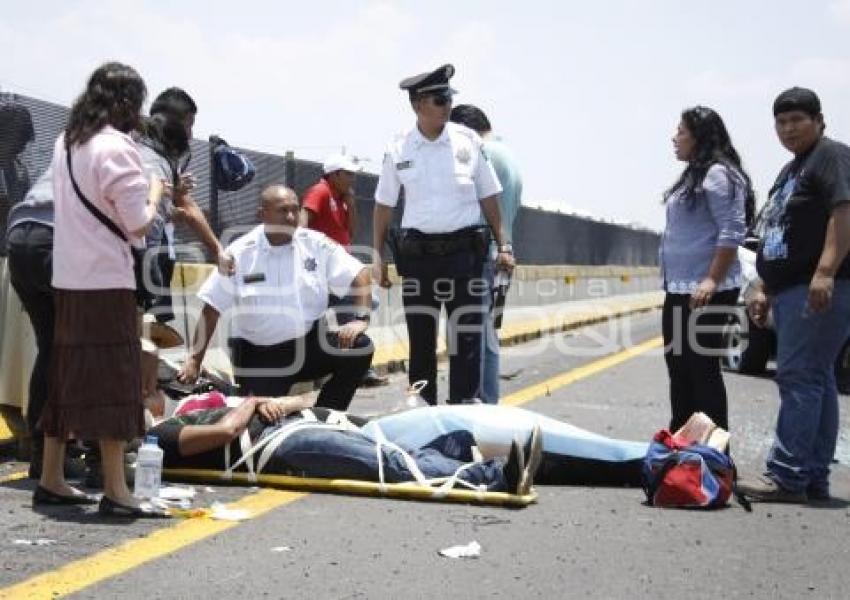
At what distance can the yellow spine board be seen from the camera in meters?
6.31

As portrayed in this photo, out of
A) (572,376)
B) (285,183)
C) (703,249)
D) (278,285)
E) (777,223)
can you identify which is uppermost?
(285,183)

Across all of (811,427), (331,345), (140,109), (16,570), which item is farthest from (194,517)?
(811,427)

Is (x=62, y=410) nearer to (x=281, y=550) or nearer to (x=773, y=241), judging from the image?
(x=281, y=550)

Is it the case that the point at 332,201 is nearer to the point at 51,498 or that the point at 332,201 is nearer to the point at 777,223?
the point at 777,223

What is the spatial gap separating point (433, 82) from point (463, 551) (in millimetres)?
3637

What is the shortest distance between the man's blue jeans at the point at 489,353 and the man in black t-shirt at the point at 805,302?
6.79 feet

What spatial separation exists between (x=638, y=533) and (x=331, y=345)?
2.57 meters

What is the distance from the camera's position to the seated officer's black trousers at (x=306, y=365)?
7.85 meters

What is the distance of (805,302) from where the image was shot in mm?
6676

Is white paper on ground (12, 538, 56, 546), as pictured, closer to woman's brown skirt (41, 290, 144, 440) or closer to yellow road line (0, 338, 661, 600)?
yellow road line (0, 338, 661, 600)

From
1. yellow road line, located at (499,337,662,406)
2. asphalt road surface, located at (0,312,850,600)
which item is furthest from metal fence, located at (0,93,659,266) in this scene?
asphalt road surface, located at (0,312,850,600)

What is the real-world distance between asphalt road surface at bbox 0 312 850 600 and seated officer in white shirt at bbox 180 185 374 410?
52.3 inches

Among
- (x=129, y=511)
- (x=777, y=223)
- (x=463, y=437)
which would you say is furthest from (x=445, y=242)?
(x=129, y=511)

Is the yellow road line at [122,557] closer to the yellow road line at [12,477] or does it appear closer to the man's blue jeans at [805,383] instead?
the yellow road line at [12,477]
